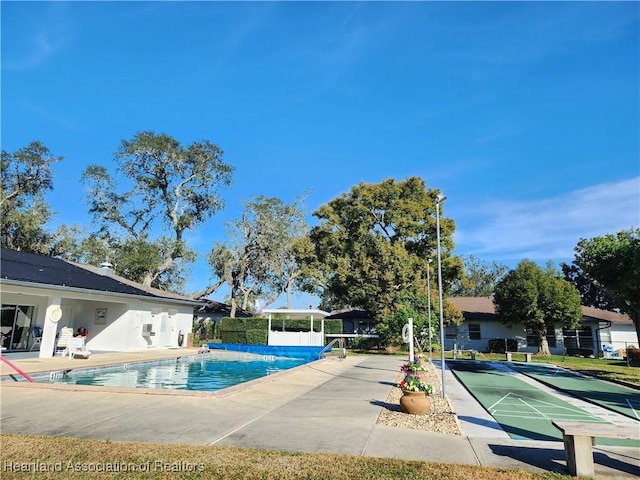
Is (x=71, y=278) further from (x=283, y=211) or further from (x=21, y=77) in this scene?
(x=283, y=211)

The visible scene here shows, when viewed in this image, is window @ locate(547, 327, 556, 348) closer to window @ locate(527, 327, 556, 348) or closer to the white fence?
window @ locate(527, 327, 556, 348)

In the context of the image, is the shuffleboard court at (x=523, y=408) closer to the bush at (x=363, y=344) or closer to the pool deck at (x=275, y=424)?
the pool deck at (x=275, y=424)

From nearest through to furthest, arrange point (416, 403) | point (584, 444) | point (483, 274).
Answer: point (584, 444)
point (416, 403)
point (483, 274)

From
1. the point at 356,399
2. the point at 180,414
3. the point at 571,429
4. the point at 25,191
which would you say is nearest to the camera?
the point at 571,429

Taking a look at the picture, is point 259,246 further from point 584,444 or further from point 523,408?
point 584,444

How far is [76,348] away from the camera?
17.0 meters

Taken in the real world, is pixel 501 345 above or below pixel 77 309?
below

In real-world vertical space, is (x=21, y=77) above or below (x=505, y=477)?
above

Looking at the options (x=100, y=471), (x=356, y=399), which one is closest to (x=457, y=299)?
(x=356, y=399)

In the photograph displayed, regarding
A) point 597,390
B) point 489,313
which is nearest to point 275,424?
point 597,390

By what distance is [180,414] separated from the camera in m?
7.61

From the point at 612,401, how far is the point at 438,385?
14.8 feet

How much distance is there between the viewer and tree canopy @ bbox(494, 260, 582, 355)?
29031 mm

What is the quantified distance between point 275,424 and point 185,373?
10.8 metres
